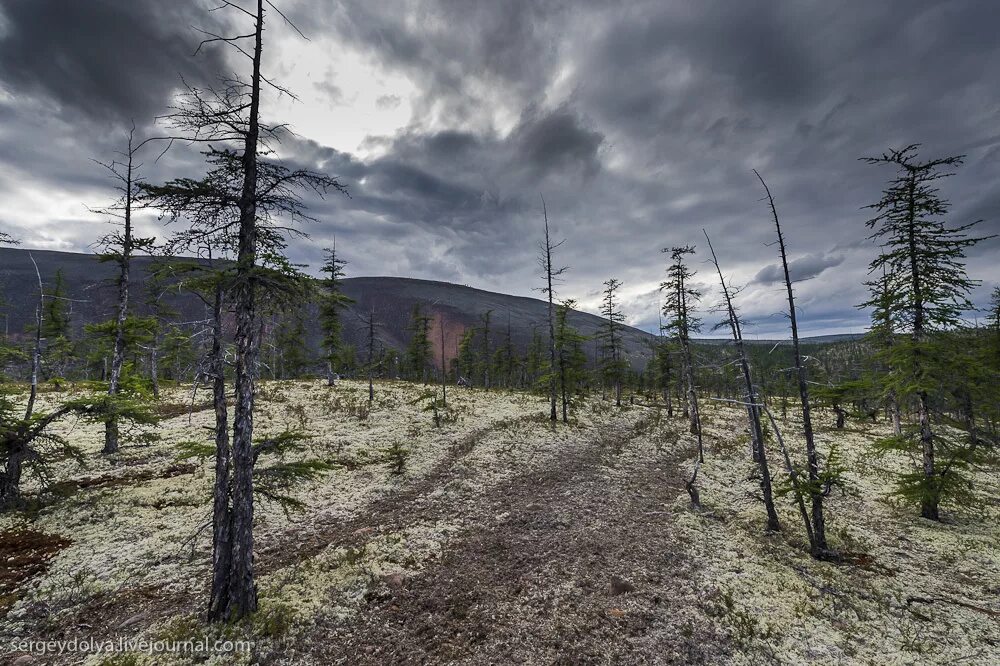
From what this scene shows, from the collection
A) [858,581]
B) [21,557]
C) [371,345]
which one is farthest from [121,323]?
[858,581]

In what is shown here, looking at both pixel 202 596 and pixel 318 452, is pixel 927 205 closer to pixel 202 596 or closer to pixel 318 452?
pixel 202 596

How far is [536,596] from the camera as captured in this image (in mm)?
8469

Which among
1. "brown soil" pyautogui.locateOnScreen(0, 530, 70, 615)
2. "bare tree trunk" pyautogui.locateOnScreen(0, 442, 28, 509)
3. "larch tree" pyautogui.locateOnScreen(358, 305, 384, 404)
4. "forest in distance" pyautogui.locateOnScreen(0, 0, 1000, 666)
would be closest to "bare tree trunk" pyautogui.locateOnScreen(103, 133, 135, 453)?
"forest in distance" pyautogui.locateOnScreen(0, 0, 1000, 666)

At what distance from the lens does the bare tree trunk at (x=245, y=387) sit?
7.07 metres

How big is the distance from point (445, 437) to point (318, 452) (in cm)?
689

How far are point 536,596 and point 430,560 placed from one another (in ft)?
10.0

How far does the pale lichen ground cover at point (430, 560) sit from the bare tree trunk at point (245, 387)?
0.72 meters

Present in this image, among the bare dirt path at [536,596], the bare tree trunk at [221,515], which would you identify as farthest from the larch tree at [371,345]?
the bare tree trunk at [221,515]

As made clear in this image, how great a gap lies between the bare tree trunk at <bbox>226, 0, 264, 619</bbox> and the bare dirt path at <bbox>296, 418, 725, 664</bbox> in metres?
1.81

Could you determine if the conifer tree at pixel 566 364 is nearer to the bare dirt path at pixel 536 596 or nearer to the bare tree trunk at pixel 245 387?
the bare dirt path at pixel 536 596

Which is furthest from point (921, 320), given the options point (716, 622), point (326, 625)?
point (326, 625)

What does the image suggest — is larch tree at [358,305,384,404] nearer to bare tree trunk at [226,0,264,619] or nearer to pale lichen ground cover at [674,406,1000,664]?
bare tree trunk at [226,0,264,619]

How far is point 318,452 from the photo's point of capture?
58.2 ft

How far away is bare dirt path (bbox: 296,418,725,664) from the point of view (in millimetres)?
6879
